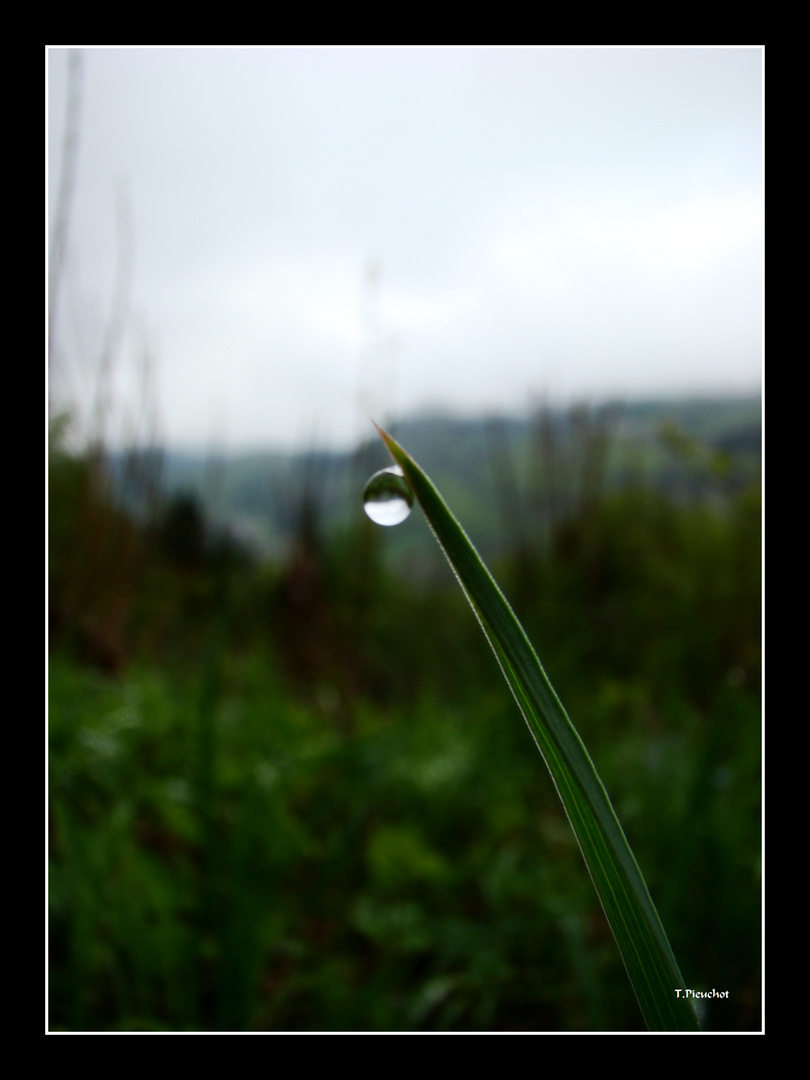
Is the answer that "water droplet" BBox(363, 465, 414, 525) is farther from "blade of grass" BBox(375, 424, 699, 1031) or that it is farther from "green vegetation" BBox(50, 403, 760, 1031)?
"green vegetation" BBox(50, 403, 760, 1031)

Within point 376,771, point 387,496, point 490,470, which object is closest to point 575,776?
point 387,496

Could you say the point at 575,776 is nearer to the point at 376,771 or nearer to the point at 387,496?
the point at 387,496

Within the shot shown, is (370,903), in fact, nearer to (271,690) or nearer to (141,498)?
Result: (271,690)

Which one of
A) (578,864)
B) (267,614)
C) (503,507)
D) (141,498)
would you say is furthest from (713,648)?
(141,498)

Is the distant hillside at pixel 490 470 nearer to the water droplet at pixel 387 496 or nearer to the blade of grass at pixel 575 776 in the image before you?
the water droplet at pixel 387 496
